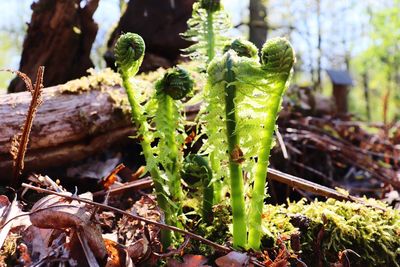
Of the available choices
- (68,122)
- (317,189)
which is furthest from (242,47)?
(68,122)

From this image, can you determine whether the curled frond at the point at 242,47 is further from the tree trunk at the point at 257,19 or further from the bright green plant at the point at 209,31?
the tree trunk at the point at 257,19

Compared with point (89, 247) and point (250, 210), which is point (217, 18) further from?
point (89, 247)

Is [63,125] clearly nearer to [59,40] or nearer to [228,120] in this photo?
[228,120]

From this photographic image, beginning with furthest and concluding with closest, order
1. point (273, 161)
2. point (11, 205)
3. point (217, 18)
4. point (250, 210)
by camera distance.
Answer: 1. point (273, 161)
2. point (217, 18)
3. point (11, 205)
4. point (250, 210)

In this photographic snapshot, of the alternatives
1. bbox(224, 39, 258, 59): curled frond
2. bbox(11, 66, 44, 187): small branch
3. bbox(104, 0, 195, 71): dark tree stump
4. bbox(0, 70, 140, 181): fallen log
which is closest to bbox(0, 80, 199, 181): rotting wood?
bbox(0, 70, 140, 181): fallen log

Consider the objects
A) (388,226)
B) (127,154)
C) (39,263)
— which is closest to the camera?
(39,263)

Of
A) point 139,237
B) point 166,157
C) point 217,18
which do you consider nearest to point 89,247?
point 139,237

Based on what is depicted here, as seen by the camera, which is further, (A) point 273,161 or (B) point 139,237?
(A) point 273,161
